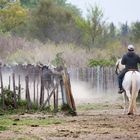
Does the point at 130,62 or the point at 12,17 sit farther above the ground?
the point at 12,17

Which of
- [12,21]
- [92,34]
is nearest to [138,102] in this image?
[92,34]

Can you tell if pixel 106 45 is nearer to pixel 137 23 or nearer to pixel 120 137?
pixel 137 23

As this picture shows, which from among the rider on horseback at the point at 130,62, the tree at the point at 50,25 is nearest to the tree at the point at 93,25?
the tree at the point at 50,25

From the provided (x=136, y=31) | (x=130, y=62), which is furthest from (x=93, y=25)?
(x=130, y=62)

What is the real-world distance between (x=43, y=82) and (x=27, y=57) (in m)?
27.4

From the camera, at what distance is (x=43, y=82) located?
21734 mm

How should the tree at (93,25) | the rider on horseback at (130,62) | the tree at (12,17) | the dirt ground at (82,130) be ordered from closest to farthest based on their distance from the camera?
the dirt ground at (82,130), the rider on horseback at (130,62), the tree at (93,25), the tree at (12,17)

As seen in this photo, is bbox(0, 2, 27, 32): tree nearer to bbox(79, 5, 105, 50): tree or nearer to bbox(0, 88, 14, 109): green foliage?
bbox(79, 5, 105, 50): tree

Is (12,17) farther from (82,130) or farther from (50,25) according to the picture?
(82,130)

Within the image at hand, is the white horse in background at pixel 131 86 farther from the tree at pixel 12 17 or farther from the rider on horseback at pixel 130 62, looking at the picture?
the tree at pixel 12 17

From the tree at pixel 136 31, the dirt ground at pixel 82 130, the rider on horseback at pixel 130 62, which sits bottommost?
the dirt ground at pixel 82 130

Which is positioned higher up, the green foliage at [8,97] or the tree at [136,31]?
the tree at [136,31]

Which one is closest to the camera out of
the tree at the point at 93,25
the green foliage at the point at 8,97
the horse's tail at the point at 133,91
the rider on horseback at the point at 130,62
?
the green foliage at the point at 8,97

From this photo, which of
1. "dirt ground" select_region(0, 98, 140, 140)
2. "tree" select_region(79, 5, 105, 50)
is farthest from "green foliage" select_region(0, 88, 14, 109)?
"tree" select_region(79, 5, 105, 50)
